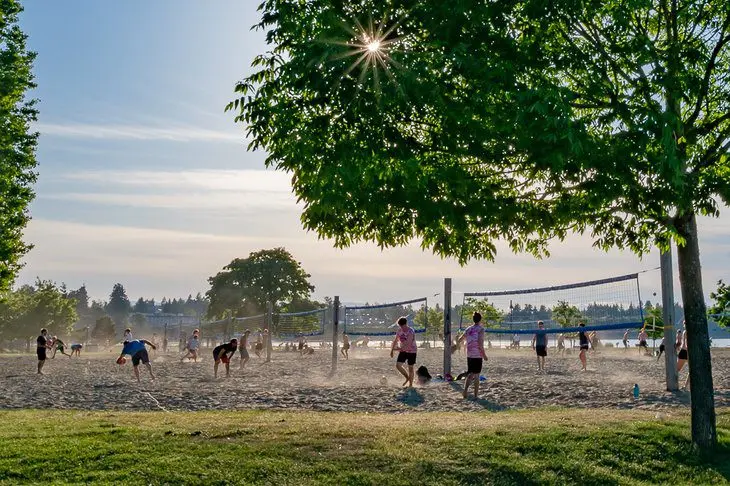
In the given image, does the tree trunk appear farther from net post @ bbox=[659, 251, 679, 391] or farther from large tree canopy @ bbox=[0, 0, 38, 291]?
large tree canopy @ bbox=[0, 0, 38, 291]

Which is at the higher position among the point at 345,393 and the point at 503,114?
the point at 503,114

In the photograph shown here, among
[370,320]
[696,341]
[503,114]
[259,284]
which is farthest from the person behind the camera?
[259,284]

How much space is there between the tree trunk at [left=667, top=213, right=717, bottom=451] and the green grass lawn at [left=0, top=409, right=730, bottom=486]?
0.36 m

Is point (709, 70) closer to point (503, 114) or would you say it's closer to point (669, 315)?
point (503, 114)

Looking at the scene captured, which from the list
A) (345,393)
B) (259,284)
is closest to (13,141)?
(345,393)

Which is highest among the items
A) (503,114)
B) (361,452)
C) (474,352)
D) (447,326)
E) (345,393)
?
(503,114)

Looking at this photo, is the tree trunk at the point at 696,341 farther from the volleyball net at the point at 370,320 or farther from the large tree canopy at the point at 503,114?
the volleyball net at the point at 370,320

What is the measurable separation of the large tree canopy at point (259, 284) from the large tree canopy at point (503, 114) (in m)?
92.8

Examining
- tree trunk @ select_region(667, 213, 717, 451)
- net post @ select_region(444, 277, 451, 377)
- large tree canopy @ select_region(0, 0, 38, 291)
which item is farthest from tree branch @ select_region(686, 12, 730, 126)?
large tree canopy @ select_region(0, 0, 38, 291)

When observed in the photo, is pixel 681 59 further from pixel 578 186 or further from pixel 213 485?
pixel 213 485

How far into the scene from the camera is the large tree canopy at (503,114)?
887 centimetres

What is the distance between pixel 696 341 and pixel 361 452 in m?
5.12

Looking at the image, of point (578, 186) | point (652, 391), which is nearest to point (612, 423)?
point (578, 186)

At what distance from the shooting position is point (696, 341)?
A: 10953 millimetres
